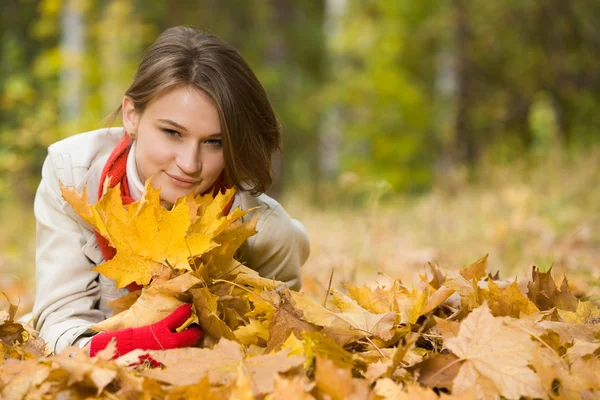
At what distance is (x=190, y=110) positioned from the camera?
1763mm

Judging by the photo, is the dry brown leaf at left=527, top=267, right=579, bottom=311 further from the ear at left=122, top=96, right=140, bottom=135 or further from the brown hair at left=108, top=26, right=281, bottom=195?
the ear at left=122, top=96, right=140, bottom=135

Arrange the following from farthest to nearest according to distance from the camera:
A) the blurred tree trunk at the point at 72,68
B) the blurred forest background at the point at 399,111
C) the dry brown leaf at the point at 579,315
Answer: the blurred tree trunk at the point at 72,68 → the blurred forest background at the point at 399,111 → the dry brown leaf at the point at 579,315

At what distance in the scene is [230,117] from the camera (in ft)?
5.86

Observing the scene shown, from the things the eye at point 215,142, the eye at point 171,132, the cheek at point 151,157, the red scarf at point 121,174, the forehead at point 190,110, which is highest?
the forehead at point 190,110

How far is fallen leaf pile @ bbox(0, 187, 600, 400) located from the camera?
110cm

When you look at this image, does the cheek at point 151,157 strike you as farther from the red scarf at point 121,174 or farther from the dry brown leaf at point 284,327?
the dry brown leaf at point 284,327

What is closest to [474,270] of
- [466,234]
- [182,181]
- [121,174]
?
[182,181]

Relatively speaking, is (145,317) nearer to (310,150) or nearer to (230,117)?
(230,117)

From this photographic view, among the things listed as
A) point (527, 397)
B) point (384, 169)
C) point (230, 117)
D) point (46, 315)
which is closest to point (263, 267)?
point (230, 117)

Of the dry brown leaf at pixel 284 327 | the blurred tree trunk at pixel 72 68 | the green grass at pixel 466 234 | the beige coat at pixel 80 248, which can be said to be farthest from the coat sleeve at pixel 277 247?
the blurred tree trunk at pixel 72 68

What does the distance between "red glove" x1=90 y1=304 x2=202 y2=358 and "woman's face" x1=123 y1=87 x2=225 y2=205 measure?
0.48 metres

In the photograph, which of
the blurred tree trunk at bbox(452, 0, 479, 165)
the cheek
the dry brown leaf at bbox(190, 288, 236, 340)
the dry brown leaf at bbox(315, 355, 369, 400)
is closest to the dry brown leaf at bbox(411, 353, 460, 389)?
the dry brown leaf at bbox(315, 355, 369, 400)

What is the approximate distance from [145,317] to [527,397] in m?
0.82

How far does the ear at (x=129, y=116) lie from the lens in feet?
6.45
